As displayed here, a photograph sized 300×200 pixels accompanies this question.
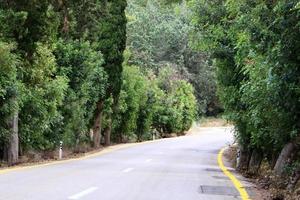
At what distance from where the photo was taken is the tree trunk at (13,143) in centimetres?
2189

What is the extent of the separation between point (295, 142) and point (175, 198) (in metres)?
5.37

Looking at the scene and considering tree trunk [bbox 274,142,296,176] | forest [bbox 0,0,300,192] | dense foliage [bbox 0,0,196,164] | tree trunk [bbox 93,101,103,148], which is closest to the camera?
forest [bbox 0,0,300,192]

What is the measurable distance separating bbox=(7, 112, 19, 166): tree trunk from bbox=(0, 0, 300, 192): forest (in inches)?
1.5

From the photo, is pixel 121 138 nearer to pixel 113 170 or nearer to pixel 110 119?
pixel 110 119

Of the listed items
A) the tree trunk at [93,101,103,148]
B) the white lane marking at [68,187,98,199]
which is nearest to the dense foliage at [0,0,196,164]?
the tree trunk at [93,101,103,148]

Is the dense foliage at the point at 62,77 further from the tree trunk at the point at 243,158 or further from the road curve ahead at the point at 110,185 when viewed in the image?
the tree trunk at the point at 243,158

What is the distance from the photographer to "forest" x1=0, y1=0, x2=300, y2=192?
13.0m

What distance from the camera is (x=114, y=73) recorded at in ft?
118

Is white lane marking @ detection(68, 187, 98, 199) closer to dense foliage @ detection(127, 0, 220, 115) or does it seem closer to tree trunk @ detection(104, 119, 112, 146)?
tree trunk @ detection(104, 119, 112, 146)

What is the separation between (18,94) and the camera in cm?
2075

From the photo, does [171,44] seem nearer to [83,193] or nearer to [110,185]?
[110,185]

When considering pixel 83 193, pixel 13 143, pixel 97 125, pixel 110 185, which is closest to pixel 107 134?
pixel 97 125

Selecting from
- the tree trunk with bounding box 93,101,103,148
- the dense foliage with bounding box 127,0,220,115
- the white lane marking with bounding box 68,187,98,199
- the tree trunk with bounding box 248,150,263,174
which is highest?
the dense foliage with bounding box 127,0,220,115

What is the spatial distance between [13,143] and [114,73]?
14.4m
